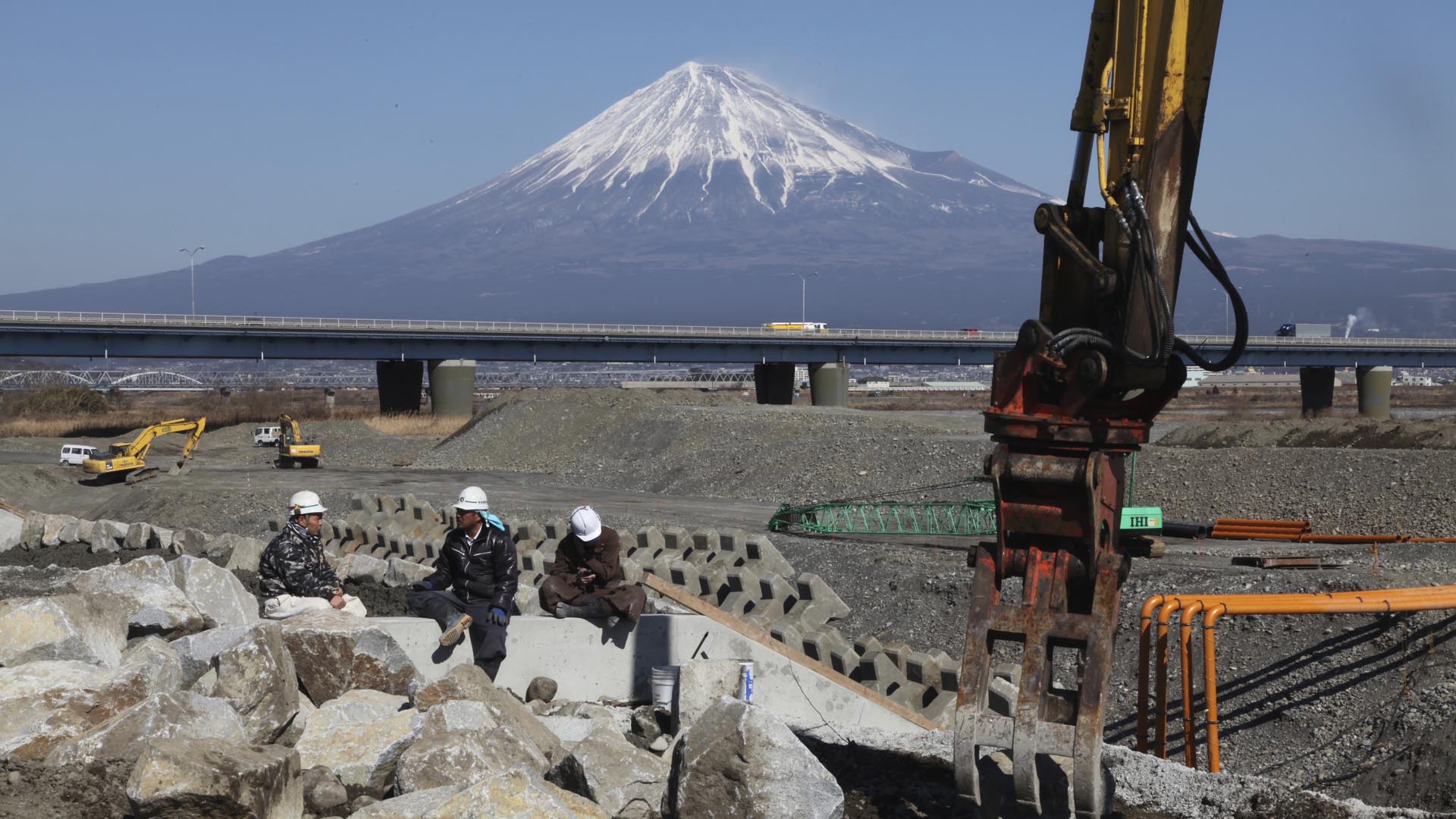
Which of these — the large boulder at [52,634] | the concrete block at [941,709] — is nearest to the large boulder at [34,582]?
the large boulder at [52,634]

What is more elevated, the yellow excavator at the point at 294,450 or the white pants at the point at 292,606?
the white pants at the point at 292,606

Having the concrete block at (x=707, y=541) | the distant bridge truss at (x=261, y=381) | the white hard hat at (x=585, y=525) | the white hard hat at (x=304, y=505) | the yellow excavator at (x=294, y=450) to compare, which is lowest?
the distant bridge truss at (x=261, y=381)

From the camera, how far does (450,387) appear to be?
68938mm

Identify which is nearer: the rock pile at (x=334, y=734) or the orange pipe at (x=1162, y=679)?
the rock pile at (x=334, y=734)

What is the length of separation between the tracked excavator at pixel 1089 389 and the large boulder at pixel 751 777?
757 millimetres

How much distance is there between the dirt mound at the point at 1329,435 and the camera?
121ft

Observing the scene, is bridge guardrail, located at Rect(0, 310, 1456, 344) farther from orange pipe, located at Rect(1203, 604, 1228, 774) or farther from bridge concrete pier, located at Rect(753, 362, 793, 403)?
orange pipe, located at Rect(1203, 604, 1228, 774)

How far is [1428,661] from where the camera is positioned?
12062 millimetres

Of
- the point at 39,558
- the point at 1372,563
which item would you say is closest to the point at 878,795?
the point at 1372,563

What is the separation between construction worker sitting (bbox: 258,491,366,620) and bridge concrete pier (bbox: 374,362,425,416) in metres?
60.7

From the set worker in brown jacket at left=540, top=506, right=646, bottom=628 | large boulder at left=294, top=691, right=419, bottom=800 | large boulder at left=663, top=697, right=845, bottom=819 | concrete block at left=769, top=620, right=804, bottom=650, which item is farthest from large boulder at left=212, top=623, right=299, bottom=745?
concrete block at left=769, top=620, right=804, bottom=650

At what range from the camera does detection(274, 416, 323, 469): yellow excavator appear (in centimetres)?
4566

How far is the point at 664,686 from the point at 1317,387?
81694 mm

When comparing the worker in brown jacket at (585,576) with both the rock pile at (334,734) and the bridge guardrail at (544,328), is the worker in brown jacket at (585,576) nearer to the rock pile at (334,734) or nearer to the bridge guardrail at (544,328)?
the rock pile at (334,734)
